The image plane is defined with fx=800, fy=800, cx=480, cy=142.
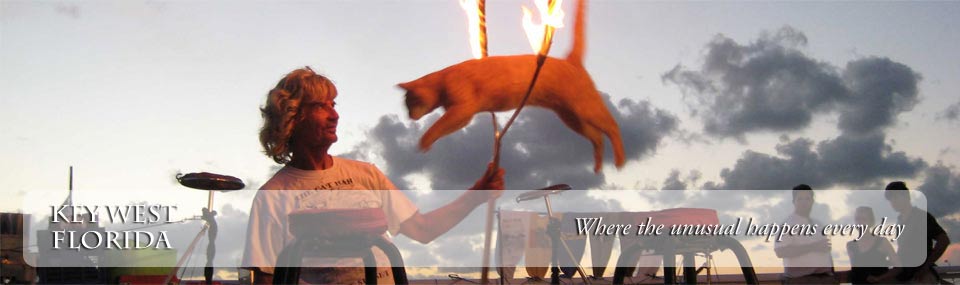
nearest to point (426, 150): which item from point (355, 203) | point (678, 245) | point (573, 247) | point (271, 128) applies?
point (355, 203)

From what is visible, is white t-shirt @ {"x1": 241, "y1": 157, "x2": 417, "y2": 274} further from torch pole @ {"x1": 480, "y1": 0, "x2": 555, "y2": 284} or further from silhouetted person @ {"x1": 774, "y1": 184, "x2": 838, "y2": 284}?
silhouetted person @ {"x1": 774, "y1": 184, "x2": 838, "y2": 284}

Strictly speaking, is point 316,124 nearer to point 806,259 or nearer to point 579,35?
point 579,35

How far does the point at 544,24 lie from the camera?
3586mm

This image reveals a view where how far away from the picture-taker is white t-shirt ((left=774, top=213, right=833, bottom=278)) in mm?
6738

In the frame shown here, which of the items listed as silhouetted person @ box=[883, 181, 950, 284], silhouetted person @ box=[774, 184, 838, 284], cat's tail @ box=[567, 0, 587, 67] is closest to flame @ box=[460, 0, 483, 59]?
cat's tail @ box=[567, 0, 587, 67]

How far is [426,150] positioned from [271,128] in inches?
31.7

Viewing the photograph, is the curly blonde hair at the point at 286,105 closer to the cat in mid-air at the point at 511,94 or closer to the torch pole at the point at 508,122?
the cat in mid-air at the point at 511,94

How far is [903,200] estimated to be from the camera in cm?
685

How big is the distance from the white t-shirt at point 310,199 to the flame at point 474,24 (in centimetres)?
84

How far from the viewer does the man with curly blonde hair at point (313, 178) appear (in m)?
3.87


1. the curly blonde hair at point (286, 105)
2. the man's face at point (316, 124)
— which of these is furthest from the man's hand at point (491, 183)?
the curly blonde hair at point (286, 105)

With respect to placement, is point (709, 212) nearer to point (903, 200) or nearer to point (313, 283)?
point (313, 283)

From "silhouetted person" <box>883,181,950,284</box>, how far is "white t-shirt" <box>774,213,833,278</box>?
556 millimetres

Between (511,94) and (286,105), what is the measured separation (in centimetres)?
112
